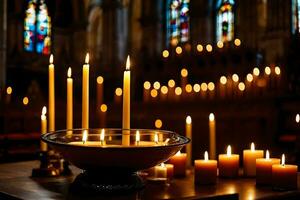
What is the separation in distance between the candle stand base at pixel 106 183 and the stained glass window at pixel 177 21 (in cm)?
1550

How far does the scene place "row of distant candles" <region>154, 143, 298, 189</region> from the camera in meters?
1.77

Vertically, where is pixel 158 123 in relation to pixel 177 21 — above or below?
below

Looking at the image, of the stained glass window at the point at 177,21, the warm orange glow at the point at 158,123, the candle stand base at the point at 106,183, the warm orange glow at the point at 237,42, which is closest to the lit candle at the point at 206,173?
the candle stand base at the point at 106,183

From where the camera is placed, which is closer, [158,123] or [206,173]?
[206,173]

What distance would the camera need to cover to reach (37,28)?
19781 millimetres

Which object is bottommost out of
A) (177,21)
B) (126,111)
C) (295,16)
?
(126,111)

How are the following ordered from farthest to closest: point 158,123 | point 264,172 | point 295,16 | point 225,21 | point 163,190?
point 225,21
point 295,16
point 158,123
point 264,172
point 163,190

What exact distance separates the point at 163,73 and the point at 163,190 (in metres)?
12.4

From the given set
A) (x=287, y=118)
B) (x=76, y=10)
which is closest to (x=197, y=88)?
(x=287, y=118)

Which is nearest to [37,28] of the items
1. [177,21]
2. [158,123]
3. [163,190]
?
[177,21]

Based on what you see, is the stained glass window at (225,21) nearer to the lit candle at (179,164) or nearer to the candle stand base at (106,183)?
the lit candle at (179,164)

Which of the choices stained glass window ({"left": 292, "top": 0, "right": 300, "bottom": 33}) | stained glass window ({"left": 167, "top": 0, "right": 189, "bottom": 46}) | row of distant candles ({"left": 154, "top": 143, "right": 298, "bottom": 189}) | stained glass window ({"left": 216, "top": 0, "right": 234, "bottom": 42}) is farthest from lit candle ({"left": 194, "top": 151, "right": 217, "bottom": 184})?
stained glass window ({"left": 167, "top": 0, "right": 189, "bottom": 46})

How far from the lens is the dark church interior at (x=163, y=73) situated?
5539mm

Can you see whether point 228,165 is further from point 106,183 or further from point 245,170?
point 106,183
